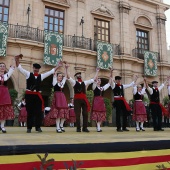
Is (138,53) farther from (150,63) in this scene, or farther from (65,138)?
(65,138)

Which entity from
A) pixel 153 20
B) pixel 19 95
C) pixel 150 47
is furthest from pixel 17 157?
pixel 153 20

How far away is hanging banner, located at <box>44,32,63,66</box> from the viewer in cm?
1378

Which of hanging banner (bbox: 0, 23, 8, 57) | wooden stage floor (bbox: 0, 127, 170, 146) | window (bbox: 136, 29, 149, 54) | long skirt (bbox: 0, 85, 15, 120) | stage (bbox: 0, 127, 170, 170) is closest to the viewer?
stage (bbox: 0, 127, 170, 170)

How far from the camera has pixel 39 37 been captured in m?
14.1

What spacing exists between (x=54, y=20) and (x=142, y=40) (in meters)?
7.77

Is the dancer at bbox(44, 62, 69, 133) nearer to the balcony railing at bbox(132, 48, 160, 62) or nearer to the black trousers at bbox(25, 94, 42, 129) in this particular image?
the black trousers at bbox(25, 94, 42, 129)

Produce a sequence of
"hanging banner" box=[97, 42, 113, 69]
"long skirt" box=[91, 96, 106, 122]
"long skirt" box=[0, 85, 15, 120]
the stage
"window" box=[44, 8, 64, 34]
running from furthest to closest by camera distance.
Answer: "hanging banner" box=[97, 42, 113, 69] < "window" box=[44, 8, 64, 34] < "long skirt" box=[91, 96, 106, 122] < "long skirt" box=[0, 85, 15, 120] < the stage

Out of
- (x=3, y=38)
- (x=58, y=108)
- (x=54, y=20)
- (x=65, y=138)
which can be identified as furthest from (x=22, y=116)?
(x=65, y=138)

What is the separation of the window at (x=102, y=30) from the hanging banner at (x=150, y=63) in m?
3.42

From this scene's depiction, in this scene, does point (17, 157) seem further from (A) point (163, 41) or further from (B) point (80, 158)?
(A) point (163, 41)

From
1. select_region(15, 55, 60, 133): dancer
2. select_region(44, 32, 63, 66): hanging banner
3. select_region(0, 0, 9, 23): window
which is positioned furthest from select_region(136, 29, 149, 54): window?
select_region(15, 55, 60, 133): dancer

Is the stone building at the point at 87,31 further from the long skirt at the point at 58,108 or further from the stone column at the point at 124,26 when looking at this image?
the long skirt at the point at 58,108

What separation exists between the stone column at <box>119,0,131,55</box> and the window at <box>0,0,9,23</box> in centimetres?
836

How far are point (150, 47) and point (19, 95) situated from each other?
11783mm
